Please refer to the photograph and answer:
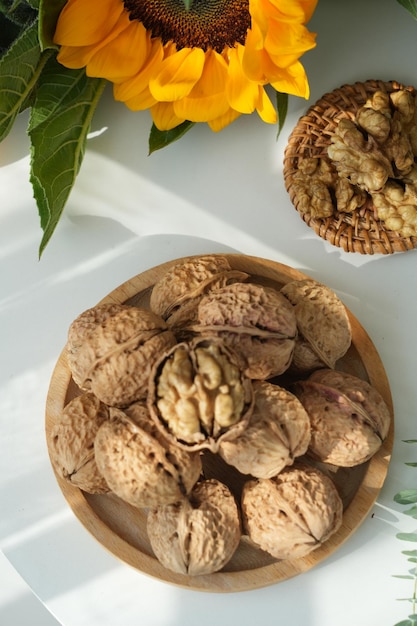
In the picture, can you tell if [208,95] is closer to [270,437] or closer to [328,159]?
[328,159]

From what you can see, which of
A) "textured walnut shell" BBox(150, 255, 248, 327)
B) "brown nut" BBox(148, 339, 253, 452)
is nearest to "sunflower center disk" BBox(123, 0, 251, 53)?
"textured walnut shell" BBox(150, 255, 248, 327)

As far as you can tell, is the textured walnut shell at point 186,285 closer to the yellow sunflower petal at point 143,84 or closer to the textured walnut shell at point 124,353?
the textured walnut shell at point 124,353

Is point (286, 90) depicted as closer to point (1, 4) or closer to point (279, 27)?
point (279, 27)

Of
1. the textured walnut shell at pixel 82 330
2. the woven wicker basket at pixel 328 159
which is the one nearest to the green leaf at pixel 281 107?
the woven wicker basket at pixel 328 159

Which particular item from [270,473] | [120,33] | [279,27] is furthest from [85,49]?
[270,473]

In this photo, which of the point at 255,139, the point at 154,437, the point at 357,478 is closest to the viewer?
the point at 154,437

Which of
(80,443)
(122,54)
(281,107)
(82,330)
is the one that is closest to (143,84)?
(122,54)
